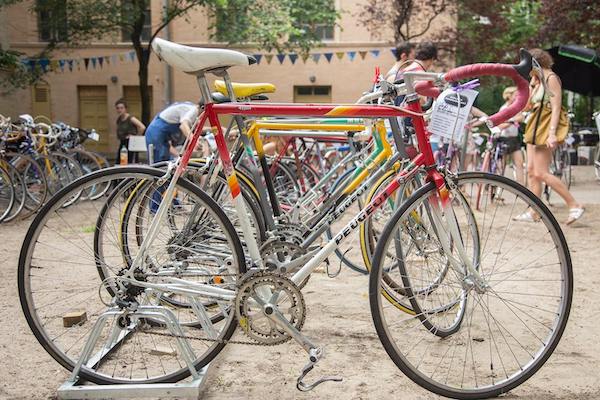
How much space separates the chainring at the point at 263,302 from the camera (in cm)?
326

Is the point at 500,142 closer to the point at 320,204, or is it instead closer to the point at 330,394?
the point at 320,204

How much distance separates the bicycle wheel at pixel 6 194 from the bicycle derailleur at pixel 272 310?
6725 millimetres

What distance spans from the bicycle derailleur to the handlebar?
1.12 metres

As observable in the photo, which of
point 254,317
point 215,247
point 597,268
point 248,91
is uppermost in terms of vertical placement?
point 248,91

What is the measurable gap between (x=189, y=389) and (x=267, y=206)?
118cm

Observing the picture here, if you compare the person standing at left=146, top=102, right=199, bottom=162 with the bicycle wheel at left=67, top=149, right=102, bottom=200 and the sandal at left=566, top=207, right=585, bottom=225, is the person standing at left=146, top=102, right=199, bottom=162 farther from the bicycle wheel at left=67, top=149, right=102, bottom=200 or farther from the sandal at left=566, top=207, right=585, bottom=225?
the sandal at left=566, top=207, right=585, bottom=225

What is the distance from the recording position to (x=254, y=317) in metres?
3.29

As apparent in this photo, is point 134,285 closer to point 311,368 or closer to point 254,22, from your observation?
point 311,368

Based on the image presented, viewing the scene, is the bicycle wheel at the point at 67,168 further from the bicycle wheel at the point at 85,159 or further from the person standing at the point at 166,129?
the person standing at the point at 166,129

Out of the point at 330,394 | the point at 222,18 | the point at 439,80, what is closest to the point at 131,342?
the point at 330,394

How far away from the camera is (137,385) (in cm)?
326

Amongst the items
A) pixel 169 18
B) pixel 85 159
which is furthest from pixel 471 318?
pixel 169 18

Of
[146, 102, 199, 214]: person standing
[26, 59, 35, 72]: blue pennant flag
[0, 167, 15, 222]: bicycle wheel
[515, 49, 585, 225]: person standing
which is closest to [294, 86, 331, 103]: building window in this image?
[26, 59, 35, 72]: blue pennant flag

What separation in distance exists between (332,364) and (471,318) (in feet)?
2.56
